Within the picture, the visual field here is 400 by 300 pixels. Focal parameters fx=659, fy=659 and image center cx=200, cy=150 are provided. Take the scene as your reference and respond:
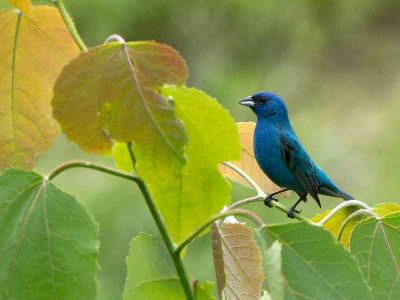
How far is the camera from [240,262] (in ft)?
1.88

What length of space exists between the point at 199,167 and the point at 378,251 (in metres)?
0.17

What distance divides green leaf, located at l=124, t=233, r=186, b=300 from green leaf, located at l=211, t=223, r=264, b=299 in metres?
0.07

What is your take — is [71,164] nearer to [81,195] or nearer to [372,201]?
[81,195]

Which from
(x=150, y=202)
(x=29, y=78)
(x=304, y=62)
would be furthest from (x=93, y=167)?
(x=304, y=62)

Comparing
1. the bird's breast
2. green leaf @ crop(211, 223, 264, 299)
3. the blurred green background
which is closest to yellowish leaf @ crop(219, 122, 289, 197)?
green leaf @ crop(211, 223, 264, 299)

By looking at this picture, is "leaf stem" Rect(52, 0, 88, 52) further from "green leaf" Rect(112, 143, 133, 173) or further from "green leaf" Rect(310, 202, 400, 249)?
"green leaf" Rect(310, 202, 400, 249)

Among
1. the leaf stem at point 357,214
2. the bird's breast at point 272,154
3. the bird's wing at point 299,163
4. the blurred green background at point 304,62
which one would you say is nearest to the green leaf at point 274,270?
the leaf stem at point 357,214

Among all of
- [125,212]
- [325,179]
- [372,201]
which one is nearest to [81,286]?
[325,179]

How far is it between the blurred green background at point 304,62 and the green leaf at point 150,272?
2.67m

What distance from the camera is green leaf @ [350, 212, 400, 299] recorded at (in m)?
0.54

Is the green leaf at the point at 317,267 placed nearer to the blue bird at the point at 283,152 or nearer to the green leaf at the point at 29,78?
the green leaf at the point at 29,78

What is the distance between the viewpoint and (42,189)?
0.47m

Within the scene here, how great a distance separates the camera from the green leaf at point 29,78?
54 cm

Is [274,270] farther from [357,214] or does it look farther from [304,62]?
[304,62]
